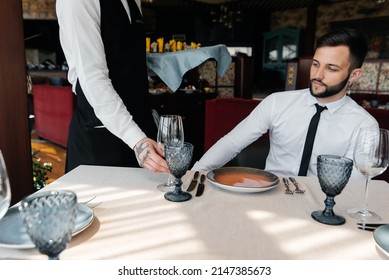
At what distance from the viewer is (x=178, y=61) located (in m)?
1.69

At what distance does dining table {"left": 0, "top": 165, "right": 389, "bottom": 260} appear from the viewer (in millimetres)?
674

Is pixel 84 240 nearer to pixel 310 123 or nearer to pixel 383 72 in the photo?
pixel 310 123

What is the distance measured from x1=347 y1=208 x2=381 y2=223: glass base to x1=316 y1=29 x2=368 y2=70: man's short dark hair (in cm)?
88

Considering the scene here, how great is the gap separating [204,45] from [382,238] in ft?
36.8

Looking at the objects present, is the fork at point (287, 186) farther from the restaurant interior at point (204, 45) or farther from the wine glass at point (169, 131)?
the restaurant interior at point (204, 45)

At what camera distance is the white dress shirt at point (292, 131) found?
1.52 metres

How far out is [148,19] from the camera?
1134 cm

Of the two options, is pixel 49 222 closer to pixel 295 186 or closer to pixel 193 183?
pixel 193 183

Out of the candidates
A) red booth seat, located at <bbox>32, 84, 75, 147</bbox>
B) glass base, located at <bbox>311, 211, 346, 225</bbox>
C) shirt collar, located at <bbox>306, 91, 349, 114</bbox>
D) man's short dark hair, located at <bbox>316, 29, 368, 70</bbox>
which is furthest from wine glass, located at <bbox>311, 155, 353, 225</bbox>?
red booth seat, located at <bbox>32, 84, 75, 147</bbox>

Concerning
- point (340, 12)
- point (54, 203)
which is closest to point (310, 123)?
point (54, 203)

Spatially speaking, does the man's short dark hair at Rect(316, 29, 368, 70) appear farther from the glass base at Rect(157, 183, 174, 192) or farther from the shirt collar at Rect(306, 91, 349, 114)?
the glass base at Rect(157, 183, 174, 192)

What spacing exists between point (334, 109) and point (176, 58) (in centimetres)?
73

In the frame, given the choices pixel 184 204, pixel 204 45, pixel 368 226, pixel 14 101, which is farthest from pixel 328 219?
pixel 204 45

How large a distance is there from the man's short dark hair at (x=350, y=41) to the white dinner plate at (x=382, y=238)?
3.29ft
